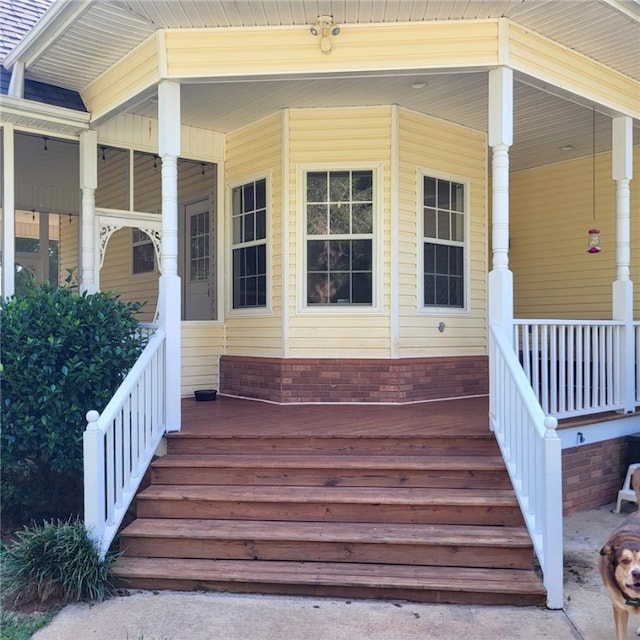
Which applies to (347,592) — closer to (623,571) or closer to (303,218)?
(623,571)

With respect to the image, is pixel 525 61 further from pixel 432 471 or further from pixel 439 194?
pixel 432 471

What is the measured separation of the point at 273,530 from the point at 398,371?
109 inches

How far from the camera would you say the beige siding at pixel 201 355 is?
7.00m

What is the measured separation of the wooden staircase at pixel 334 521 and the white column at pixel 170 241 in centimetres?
56

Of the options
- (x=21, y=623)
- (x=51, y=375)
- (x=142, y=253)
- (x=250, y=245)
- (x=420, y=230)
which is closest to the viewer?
(x=21, y=623)

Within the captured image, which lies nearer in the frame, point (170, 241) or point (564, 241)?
point (170, 241)

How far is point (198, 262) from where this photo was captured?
306 inches

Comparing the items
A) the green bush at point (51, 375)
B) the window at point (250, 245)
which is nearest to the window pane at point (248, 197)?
the window at point (250, 245)

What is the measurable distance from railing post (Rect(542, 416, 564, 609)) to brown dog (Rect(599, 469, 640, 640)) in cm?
46

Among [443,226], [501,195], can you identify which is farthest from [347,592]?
[443,226]

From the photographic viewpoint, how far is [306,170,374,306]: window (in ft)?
20.9

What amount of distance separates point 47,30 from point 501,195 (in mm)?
3979

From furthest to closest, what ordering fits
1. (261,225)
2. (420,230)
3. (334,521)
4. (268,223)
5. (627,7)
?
(261,225) < (268,223) < (420,230) < (627,7) < (334,521)

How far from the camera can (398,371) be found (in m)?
6.25
